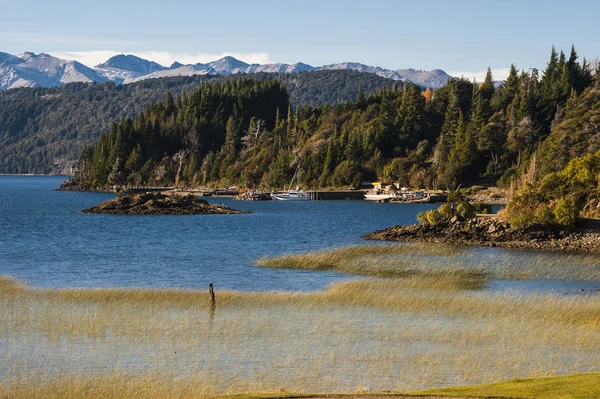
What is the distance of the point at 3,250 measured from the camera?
272 feet

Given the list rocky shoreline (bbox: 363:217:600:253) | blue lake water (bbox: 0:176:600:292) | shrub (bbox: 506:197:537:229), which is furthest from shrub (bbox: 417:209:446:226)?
blue lake water (bbox: 0:176:600:292)

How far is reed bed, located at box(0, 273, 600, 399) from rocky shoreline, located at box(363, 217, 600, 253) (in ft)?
92.8

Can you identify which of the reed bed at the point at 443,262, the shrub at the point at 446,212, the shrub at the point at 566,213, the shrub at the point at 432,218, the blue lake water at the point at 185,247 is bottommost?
the blue lake water at the point at 185,247

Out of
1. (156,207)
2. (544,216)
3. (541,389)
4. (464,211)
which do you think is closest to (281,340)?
(541,389)

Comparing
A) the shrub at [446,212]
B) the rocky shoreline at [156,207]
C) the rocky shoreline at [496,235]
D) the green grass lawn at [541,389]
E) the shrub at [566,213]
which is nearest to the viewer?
the green grass lawn at [541,389]

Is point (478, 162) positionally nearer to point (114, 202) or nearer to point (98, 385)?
point (114, 202)

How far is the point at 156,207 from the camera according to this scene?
470 ft

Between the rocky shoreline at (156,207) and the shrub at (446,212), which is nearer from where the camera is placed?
the shrub at (446,212)

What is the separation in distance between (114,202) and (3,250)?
2578 inches

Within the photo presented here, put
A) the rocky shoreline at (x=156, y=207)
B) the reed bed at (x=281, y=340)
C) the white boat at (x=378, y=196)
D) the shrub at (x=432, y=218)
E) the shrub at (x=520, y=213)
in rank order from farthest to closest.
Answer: the white boat at (x=378, y=196) → the rocky shoreline at (x=156, y=207) → the shrub at (x=432, y=218) → the shrub at (x=520, y=213) → the reed bed at (x=281, y=340)

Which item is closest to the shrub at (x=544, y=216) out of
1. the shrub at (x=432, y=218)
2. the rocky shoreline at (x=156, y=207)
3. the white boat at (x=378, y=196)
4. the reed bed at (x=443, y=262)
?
the reed bed at (x=443, y=262)

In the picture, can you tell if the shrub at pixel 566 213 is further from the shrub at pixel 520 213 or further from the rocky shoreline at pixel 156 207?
the rocky shoreline at pixel 156 207

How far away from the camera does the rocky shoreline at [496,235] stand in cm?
7664

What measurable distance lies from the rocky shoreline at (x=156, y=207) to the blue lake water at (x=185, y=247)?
539 cm
